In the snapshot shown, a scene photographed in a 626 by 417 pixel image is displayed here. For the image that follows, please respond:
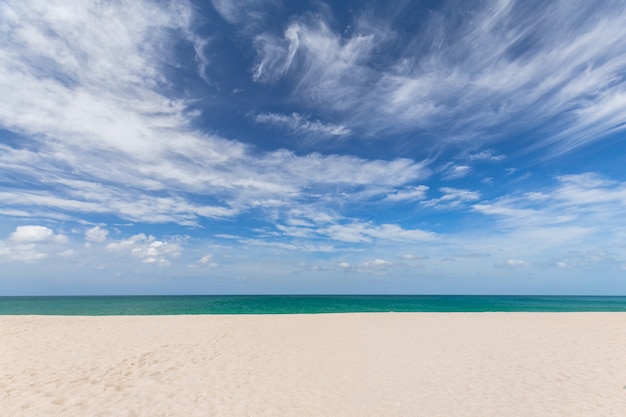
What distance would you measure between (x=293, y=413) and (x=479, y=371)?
8.33m

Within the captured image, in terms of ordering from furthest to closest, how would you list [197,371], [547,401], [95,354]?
[95,354], [197,371], [547,401]

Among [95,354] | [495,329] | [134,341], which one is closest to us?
[95,354]

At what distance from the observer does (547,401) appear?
976 centimetres

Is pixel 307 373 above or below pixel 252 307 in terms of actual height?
below

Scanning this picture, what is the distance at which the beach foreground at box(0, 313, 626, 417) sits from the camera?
364 inches

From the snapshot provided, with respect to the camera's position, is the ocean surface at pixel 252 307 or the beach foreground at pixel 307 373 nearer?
the beach foreground at pixel 307 373

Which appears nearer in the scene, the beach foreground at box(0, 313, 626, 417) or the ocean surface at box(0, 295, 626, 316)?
the beach foreground at box(0, 313, 626, 417)

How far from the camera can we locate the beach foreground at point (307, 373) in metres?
9.25

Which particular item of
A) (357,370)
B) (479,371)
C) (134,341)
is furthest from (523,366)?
(134,341)

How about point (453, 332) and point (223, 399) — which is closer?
point (223, 399)

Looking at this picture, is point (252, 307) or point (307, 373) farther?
point (252, 307)

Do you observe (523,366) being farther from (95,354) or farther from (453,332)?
(95,354)

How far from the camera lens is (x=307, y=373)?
12.7 metres

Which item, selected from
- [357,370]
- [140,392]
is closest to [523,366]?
[357,370]
